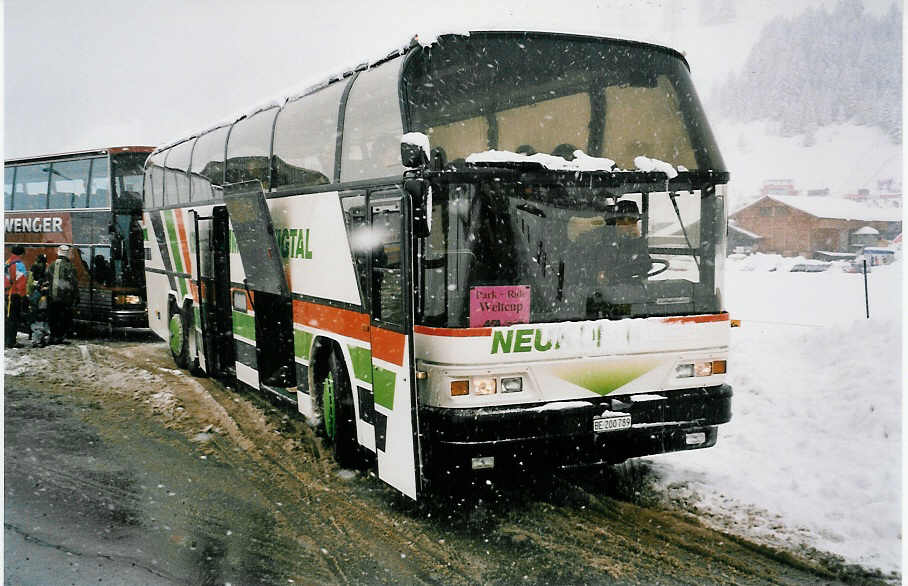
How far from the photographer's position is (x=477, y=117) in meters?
5.20

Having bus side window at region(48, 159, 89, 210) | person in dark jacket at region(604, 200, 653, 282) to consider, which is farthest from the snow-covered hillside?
bus side window at region(48, 159, 89, 210)

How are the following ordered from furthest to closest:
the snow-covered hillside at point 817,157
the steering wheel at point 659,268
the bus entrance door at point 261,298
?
the snow-covered hillside at point 817,157, the bus entrance door at point 261,298, the steering wheel at point 659,268

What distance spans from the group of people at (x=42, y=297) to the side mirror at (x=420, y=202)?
9.74 metres

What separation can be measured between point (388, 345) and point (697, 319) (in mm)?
2048

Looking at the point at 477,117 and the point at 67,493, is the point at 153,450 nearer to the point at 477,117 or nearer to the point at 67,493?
the point at 67,493

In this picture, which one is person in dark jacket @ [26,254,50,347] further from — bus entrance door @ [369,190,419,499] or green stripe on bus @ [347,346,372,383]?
bus entrance door @ [369,190,419,499]

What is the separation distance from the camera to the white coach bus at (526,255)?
16.6 feet

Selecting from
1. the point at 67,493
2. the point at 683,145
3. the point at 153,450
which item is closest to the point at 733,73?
the point at 683,145

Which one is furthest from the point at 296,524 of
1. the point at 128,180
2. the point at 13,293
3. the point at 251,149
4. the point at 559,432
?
the point at 128,180

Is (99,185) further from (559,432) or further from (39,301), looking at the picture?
(559,432)

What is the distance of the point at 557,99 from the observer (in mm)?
5418

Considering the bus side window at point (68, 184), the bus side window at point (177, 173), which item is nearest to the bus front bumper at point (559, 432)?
the bus side window at point (177, 173)

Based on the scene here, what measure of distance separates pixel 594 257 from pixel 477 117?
1.14m

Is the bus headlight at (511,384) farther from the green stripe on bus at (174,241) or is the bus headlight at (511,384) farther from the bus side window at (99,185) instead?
the bus side window at (99,185)
